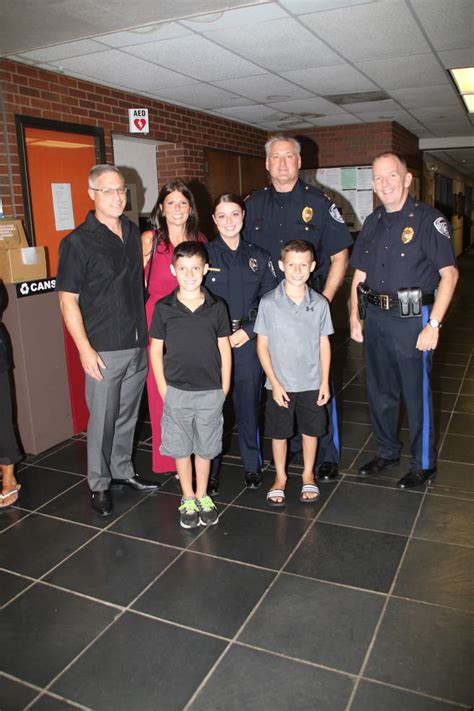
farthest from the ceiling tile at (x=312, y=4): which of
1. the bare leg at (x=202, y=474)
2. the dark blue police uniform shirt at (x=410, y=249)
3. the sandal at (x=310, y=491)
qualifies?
the sandal at (x=310, y=491)

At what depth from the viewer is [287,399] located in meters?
2.82

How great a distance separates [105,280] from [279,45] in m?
2.48

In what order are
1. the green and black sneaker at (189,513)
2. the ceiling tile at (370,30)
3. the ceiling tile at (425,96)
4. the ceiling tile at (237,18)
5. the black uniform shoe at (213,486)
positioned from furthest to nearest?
1. the ceiling tile at (425,96)
2. the ceiling tile at (370,30)
3. the ceiling tile at (237,18)
4. the black uniform shoe at (213,486)
5. the green and black sneaker at (189,513)

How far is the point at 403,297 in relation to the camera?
2.87m

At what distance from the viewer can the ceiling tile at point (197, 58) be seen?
393cm

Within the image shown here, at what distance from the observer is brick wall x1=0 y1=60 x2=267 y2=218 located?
410 cm

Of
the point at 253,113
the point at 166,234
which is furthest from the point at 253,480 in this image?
the point at 253,113

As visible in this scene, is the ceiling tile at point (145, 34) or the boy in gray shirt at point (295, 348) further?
the ceiling tile at point (145, 34)

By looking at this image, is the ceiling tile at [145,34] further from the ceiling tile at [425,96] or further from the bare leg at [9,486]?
the ceiling tile at [425,96]

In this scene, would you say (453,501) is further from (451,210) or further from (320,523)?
(451,210)

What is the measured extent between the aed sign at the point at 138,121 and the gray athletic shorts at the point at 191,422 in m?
3.59

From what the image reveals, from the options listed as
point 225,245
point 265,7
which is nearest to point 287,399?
point 225,245

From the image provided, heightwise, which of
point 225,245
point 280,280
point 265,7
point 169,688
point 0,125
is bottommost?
point 169,688

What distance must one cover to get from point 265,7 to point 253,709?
349cm
